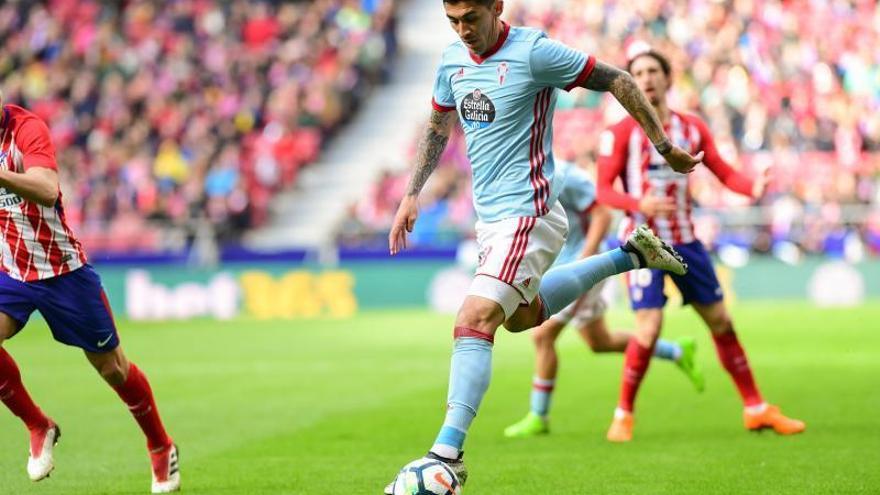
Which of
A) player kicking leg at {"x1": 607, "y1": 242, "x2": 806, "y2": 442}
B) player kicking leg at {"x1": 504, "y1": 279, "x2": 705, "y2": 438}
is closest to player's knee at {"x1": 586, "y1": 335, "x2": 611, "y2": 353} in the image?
player kicking leg at {"x1": 504, "y1": 279, "x2": 705, "y2": 438}

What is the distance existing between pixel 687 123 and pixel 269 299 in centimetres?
1616

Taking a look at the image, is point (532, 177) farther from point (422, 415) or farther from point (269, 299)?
point (269, 299)

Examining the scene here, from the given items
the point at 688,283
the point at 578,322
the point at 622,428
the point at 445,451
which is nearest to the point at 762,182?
the point at 688,283

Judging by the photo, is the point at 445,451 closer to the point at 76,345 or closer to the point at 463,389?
the point at 463,389

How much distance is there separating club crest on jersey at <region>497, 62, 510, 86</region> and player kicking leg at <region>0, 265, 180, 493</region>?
243 cm

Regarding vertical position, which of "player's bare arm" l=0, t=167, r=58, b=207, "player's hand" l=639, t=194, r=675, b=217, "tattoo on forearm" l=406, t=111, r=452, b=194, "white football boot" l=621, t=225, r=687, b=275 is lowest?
"white football boot" l=621, t=225, r=687, b=275

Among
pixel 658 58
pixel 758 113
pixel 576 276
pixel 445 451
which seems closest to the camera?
pixel 445 451

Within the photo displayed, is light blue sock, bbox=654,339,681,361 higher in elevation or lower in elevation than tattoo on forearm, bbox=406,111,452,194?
lower

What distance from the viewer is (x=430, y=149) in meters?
7.27

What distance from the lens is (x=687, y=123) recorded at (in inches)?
380

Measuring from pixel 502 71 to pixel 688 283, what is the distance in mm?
3242

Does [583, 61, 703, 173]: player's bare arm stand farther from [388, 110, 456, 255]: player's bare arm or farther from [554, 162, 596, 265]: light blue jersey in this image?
[554, 162, 596, 265]: light blue jersey

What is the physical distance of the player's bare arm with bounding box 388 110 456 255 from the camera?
7086 millimetres

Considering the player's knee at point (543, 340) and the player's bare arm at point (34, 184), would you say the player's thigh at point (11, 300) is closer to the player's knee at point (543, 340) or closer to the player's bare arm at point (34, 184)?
the player's bare arm at point (34, 184)
